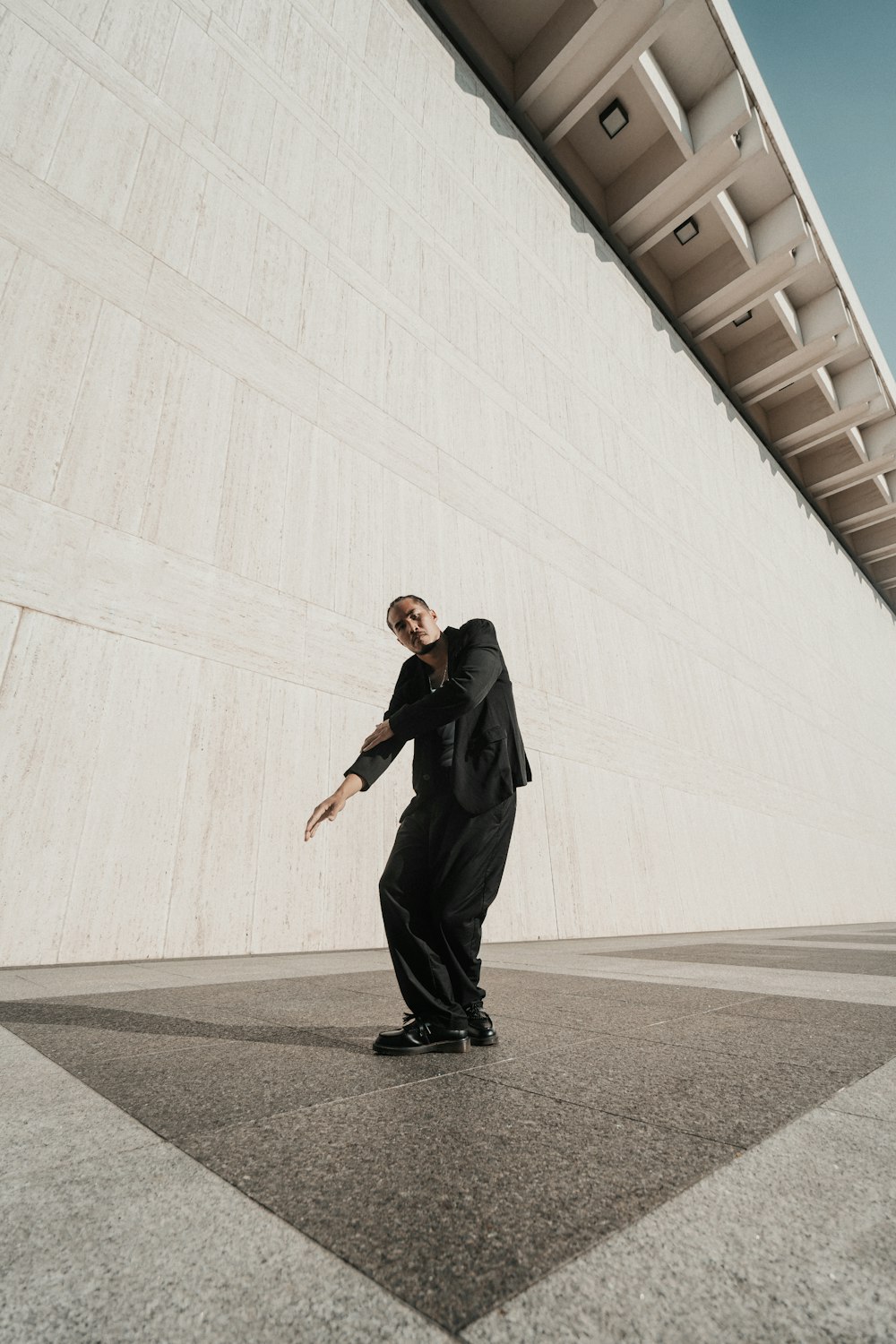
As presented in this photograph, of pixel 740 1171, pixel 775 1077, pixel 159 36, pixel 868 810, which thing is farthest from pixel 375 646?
pixel 868 810

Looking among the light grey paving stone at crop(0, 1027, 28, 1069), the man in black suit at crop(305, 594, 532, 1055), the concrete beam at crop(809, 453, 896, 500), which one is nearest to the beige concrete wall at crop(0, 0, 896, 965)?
the light grey paving stone at crop(0, 1027, 28, 1069)

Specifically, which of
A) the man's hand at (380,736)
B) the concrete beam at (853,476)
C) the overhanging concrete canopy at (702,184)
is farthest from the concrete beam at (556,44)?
the concrete beam at (853,476)

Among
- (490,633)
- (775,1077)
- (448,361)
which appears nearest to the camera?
(775,1077)

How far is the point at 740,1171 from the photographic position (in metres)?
1.25

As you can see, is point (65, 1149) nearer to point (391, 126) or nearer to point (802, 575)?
point (391, 126)

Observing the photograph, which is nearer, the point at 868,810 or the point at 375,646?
the point at 375,646

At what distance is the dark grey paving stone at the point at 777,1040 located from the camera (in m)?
2.13

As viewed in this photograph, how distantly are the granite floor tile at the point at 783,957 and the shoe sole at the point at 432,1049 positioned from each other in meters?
3.54

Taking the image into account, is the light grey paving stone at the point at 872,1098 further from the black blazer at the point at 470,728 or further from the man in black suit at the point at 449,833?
the black blazer at the point at 470,728

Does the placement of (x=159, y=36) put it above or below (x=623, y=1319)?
above

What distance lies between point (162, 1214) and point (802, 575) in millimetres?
25243

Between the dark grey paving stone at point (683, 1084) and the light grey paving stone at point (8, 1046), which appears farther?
the light grey paving stone at point (8, 1046)

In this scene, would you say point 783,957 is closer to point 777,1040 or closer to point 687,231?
point 777,1040

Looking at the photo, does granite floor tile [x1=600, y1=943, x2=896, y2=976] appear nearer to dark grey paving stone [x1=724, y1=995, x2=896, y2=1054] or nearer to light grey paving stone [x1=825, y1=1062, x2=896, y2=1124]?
dark grey paving stone [x1=724, y1=995, x2=896, y2=1054]
